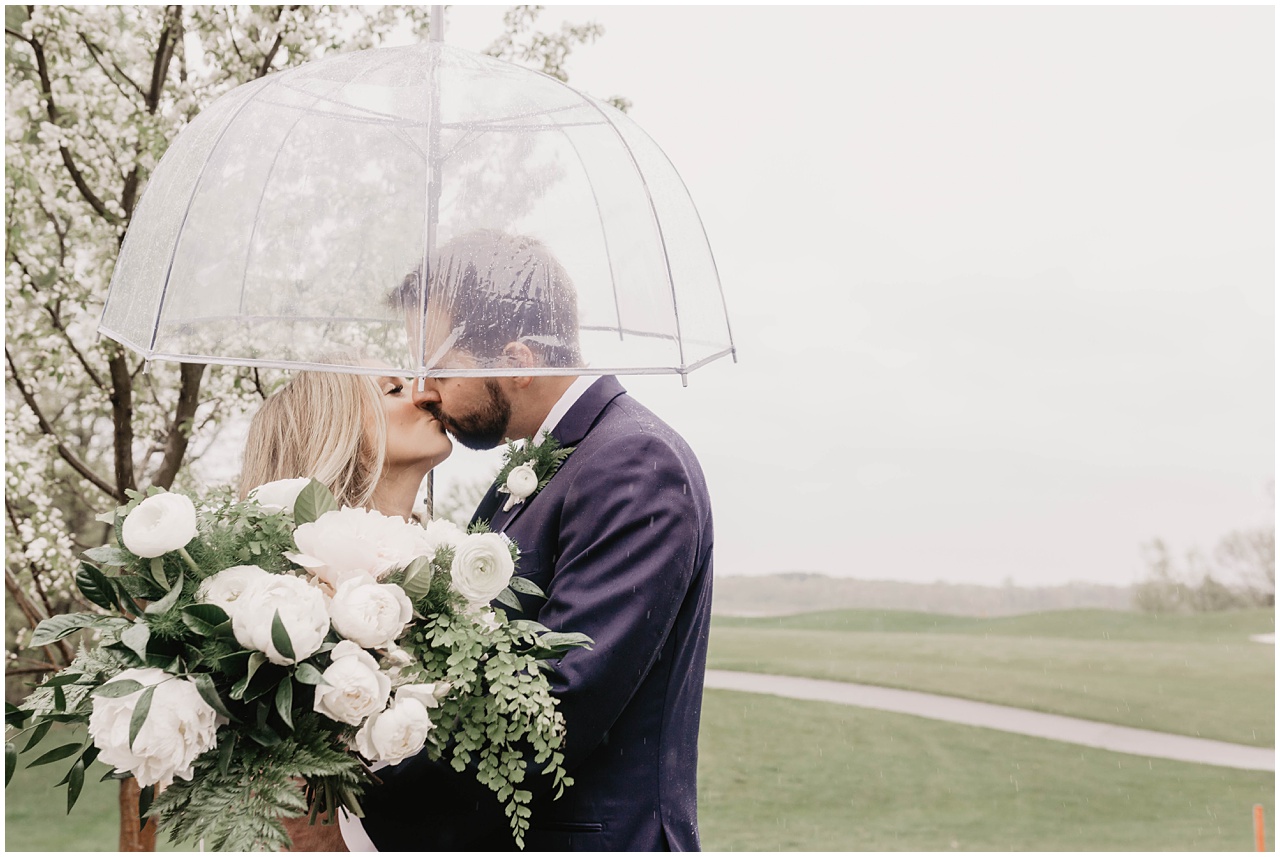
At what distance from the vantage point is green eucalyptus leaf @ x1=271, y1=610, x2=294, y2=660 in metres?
1.55

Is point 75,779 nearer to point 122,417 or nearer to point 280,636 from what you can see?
point 280,636

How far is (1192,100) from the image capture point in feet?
87.4

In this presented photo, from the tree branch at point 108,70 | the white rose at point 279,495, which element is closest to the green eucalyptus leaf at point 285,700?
the white rose at point 279,495

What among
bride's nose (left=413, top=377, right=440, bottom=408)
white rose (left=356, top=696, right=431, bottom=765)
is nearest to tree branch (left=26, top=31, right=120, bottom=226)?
bride's nose (left=413, top=377, right=440, bottom=408)

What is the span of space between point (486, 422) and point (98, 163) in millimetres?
4172

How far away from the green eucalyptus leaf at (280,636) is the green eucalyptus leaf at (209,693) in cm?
11

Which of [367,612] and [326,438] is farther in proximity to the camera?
[326,438]

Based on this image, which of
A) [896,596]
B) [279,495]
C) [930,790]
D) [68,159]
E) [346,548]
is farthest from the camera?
[896,596]

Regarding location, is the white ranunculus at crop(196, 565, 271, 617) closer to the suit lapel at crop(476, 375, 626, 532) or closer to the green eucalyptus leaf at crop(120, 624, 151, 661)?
the green eucalyptus leaf at crop(120, 624, 151, 661)

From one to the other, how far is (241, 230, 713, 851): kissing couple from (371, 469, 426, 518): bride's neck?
59cm

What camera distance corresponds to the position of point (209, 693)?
5.11 ft

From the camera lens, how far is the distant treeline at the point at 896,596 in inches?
938

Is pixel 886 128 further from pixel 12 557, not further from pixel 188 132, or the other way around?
pixel 188 132

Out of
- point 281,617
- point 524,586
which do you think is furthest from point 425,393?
point 281,617
